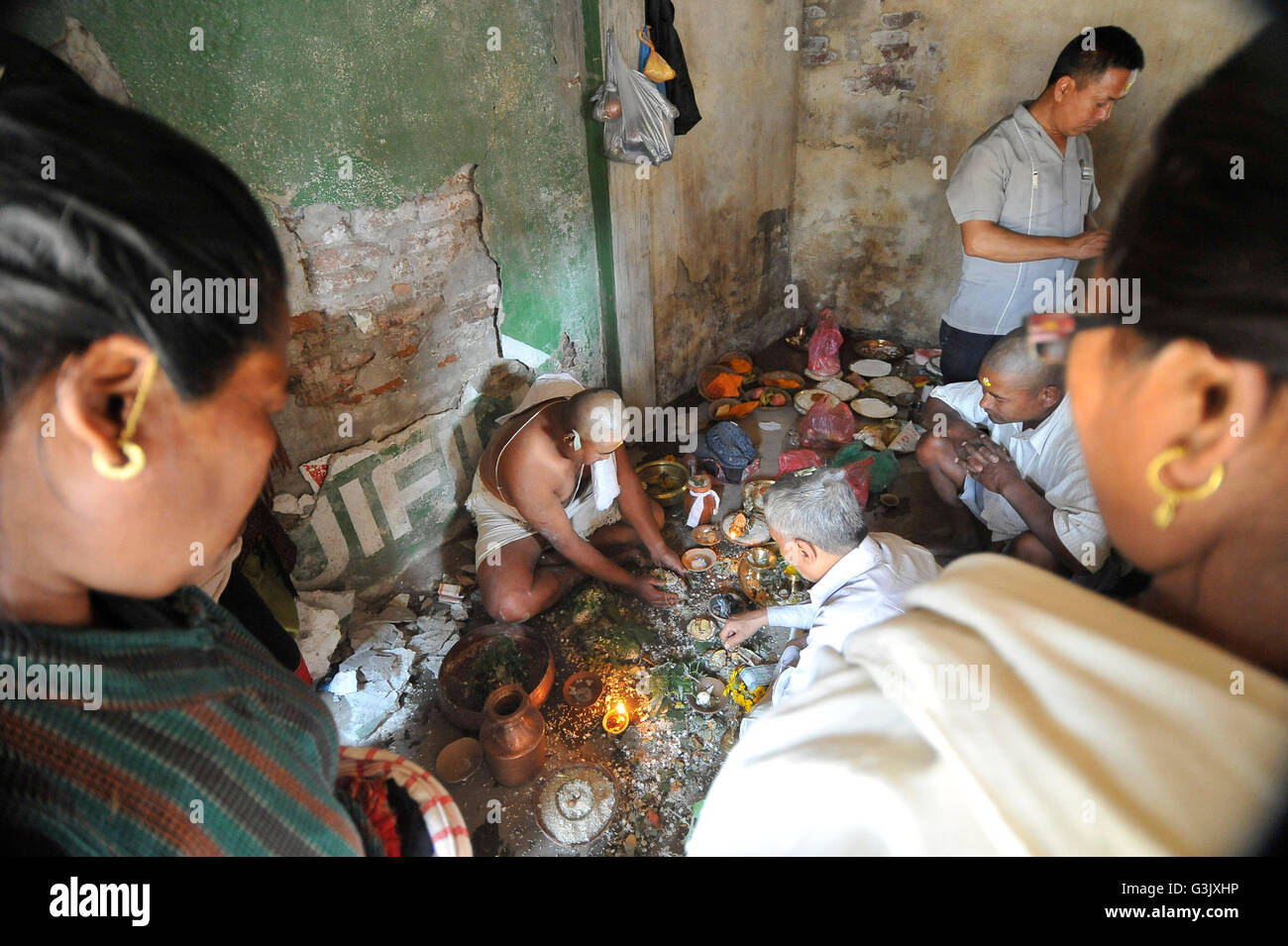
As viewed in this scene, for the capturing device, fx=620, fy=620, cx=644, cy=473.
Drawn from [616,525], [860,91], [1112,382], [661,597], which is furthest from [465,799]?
[860,91]

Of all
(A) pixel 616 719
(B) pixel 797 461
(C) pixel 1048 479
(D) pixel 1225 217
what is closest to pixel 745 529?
(B) pixel 797 461

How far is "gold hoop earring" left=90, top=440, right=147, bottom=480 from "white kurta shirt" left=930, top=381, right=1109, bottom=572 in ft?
9.88

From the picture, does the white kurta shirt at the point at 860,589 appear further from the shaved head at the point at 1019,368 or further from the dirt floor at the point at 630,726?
the shaved head at the point at 1019,368

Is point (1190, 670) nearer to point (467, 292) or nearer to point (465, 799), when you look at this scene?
point (465, 799)

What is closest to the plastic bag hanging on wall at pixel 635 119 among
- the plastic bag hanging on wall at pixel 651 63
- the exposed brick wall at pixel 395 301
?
the plastic bag hanging on wall at pixel 651 63

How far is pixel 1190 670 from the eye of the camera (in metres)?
0.62

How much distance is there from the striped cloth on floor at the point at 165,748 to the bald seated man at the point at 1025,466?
10.00 ft

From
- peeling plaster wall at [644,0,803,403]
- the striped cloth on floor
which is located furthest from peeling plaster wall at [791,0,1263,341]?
the striped cloth on floor

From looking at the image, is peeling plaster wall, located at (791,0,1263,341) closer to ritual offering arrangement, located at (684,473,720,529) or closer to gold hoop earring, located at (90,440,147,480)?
ritual offering arrangement, located at (684,473,720,529)

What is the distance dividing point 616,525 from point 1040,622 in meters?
3.40

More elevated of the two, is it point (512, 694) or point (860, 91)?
point (860, 91)

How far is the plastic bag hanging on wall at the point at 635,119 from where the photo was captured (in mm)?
3613

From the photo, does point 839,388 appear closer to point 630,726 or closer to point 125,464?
point 630,726

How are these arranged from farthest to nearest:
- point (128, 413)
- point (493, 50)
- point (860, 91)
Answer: point (860, 91) → point (493, 50) → point (128, 413)
